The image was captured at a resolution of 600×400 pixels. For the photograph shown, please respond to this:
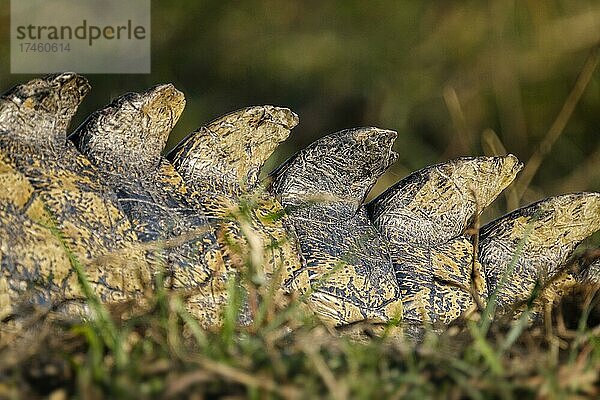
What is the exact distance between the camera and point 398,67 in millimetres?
5023

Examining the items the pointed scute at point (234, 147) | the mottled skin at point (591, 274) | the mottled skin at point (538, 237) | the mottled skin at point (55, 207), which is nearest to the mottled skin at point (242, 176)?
the pointed scute at point (234, 147)

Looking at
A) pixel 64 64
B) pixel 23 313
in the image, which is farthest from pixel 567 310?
pixel 64 64

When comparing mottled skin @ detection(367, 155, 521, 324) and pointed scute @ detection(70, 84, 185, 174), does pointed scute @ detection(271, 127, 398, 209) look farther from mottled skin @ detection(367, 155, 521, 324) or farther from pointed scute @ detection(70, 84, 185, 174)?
pointed scute @ detection(70, 84, 185, 174)

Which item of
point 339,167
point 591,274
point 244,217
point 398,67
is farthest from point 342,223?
point 398,67

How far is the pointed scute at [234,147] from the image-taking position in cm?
152

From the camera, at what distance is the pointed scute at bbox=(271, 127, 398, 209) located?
158 cm

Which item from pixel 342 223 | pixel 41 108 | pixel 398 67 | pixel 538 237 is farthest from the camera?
pixel 398 67

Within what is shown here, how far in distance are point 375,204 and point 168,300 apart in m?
0.60

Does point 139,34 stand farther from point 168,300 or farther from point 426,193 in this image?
point 168,300

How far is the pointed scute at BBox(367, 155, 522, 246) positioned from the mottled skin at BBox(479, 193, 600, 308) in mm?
62

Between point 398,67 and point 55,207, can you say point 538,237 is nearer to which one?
point 55,207

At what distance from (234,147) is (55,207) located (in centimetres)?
34

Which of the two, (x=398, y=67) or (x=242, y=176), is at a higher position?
(x=398, y=67)

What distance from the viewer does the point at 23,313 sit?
1.15 meters
